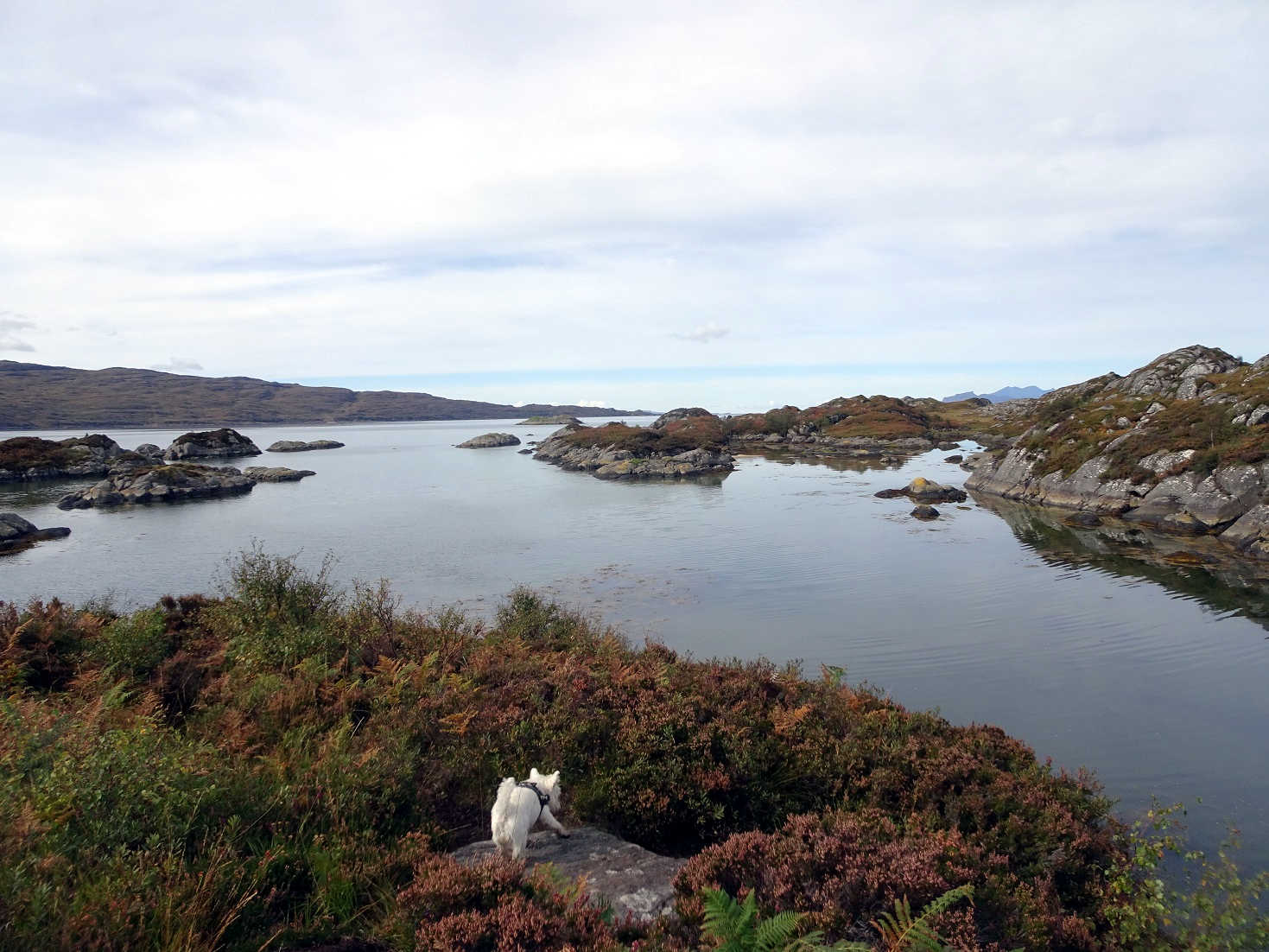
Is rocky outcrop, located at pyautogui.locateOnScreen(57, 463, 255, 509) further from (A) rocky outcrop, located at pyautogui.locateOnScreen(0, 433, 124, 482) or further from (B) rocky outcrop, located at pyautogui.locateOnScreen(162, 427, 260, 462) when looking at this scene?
(B) rocky outcrop, located at pyautogui.locateOnScreen(162, 427, 260, 462)

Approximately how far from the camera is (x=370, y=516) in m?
47.6

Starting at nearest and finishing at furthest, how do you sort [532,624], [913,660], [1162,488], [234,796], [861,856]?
[861,856], [234,796], [532,624], [913,660], [1162,488]

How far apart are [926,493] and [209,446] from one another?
331ft

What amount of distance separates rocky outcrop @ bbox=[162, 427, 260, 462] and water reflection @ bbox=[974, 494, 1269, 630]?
102 metres

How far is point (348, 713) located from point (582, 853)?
4.28m

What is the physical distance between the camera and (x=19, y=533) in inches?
1539

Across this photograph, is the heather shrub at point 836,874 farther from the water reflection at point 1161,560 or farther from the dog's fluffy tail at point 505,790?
the water reflection at point 1161,560

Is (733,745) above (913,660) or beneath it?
above

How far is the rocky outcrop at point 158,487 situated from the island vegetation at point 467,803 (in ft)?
172

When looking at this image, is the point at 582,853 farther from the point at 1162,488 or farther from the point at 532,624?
the point at 1162,488

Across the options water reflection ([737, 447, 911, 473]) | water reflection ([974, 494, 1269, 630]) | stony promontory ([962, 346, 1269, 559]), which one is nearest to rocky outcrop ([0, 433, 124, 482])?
water reflection ([737, 447, 911, 473])

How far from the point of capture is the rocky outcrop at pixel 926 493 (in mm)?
48688

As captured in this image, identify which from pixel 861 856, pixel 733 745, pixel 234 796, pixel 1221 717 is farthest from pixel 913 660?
pixel 234 796

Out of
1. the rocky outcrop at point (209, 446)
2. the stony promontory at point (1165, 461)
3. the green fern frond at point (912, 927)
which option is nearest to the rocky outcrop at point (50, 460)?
the rocky outcrop at point (209, 446)
